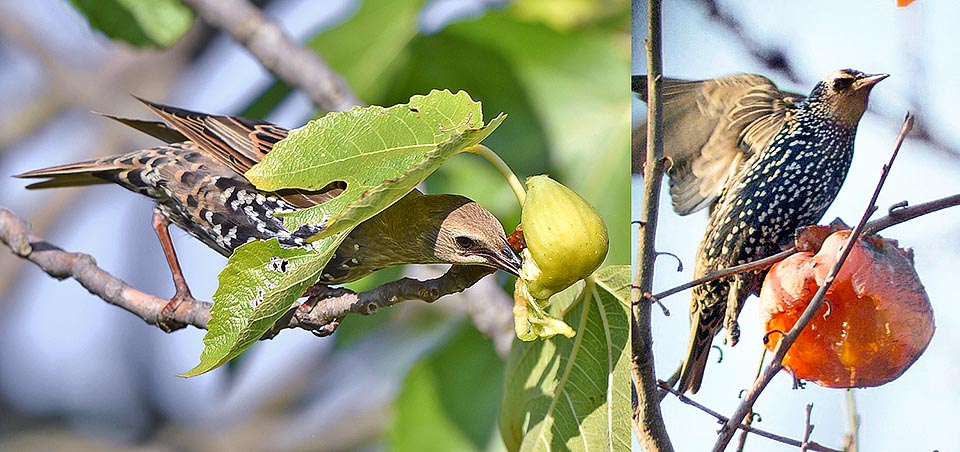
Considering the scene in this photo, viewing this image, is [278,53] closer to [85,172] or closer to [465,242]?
[85,172]

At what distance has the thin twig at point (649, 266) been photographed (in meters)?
0.49

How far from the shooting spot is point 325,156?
40 cm

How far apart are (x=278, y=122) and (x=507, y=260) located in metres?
0.43

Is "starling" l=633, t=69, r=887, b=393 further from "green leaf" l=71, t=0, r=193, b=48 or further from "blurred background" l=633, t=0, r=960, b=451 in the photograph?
"green leaf" l=71, t=0, r=193, b=48

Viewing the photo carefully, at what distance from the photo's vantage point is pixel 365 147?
40 cm

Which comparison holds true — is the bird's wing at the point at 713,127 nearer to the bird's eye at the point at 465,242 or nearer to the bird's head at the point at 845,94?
the bird's head at the point at 845,94

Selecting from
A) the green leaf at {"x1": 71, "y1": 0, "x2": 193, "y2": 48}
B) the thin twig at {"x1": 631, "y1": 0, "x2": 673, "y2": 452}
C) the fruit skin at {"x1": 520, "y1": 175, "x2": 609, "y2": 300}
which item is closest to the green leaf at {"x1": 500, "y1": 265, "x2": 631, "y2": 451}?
the thin twig at {"x1": 631, "y1": 0, "x2": 673, "y2": 452}

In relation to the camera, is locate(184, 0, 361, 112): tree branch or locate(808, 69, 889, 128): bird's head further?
locate(184, 0, 361, 112): tree branch

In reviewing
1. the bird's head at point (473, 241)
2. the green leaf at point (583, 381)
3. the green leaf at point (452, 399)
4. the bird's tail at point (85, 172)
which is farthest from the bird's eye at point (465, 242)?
the green leaf at point (452, 399)

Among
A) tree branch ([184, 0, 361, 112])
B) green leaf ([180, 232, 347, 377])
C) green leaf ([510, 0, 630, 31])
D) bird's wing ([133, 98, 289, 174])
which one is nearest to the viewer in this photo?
green leaf ([180, 232, 347, 377])

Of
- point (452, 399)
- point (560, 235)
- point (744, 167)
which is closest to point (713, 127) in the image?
point (744, 167)

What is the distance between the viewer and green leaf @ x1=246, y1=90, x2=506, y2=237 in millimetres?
390

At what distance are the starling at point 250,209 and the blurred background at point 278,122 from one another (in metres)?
0.16

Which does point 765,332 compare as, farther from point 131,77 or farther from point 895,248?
point 131,77
